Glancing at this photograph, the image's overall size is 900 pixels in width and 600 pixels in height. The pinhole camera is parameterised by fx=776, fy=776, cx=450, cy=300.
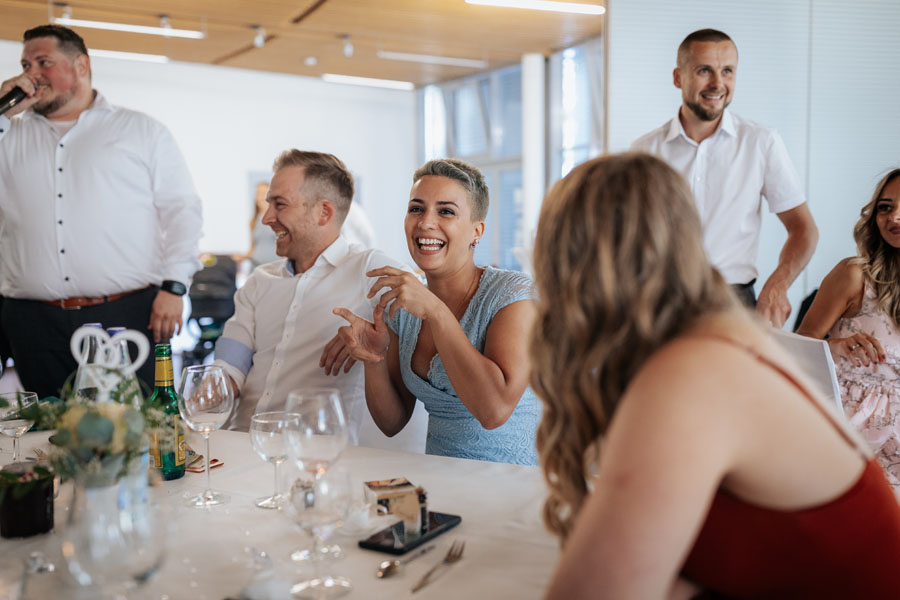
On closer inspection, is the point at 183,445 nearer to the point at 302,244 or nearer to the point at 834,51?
the point at 302,244

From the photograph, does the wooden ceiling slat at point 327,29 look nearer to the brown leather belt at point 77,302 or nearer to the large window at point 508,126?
the large window at point 508,126

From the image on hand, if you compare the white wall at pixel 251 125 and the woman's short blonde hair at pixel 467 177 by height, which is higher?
the white wall at pixel 251 125

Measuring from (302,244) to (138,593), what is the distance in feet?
5.71

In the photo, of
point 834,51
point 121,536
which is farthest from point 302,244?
point 834,51

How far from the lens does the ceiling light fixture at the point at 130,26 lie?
716 centimetres

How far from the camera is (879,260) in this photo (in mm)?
2893

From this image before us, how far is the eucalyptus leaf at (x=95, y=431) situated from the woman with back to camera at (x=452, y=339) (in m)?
0.90

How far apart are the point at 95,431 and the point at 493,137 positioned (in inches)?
376

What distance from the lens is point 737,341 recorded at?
37.2 inches

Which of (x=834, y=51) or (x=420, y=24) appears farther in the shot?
(x=420, y=24)

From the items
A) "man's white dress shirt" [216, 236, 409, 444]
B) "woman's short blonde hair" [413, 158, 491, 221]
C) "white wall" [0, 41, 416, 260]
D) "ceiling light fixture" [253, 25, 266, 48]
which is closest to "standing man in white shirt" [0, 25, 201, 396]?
"man's white dress shirt" [216, 236, 409, 444]

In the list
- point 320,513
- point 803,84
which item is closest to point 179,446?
point 320,513

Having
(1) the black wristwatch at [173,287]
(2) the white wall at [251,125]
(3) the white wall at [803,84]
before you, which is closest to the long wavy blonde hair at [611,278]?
(1) the black wristwatch at [173,287]

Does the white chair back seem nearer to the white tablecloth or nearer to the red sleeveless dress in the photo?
the white tablecloth
